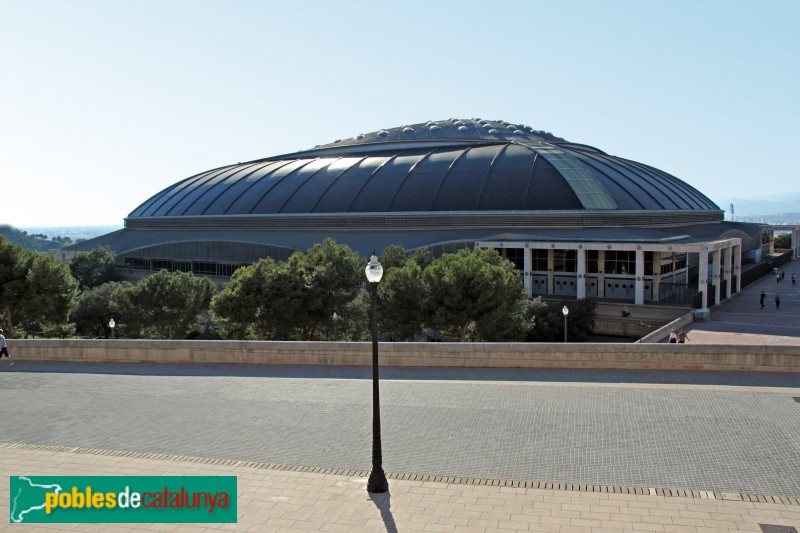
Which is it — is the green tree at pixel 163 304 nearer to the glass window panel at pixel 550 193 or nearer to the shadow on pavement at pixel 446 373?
the shadow on pavement at pixel 446 373

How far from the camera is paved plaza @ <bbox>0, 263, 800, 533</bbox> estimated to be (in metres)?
10.2

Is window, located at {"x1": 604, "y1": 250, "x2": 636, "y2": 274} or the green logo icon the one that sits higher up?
window, located at {"x1": 604, "y1": 250, "x2": 636, "y2": 274}

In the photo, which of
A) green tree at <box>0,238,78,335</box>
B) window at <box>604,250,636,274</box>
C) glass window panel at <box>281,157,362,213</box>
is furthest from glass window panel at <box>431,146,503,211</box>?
green tree at <box>0,238,78,335</box>

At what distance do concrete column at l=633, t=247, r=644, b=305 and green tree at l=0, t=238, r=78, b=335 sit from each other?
3470cm

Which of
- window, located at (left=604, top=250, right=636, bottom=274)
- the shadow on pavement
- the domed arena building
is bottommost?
the shadow on pavement

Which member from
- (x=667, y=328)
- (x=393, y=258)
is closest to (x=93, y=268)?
(x=393, y=258)

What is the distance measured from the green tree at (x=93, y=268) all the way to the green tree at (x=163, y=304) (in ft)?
70.0

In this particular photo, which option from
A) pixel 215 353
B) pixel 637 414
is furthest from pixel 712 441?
pixel 215 353

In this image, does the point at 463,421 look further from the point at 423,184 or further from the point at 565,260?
the point at 423,184

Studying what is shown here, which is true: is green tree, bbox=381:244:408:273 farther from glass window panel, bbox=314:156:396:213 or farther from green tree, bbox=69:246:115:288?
green tree, bbox=69:246:115:288

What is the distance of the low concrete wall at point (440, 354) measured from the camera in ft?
59.7

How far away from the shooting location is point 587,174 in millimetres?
53656

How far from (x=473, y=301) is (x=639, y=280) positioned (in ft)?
50.0

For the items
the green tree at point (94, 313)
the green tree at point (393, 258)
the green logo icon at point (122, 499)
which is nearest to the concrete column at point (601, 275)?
the green tree at point (393, 258)
